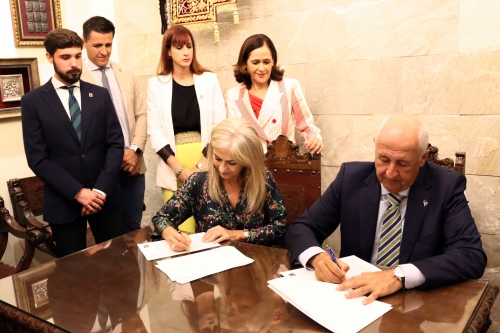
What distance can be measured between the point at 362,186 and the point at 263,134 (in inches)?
Answer: 50.7

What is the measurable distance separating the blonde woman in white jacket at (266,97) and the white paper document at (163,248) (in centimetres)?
125

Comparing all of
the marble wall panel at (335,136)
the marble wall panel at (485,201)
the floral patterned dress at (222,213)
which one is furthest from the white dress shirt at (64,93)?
the marble wall panel at (485,201)

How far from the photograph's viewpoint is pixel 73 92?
9.64 ft

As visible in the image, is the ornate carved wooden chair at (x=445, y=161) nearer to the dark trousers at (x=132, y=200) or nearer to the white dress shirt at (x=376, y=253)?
the white dress shirt at (x=376, y=253)

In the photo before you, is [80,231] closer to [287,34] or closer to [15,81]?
[15,81]

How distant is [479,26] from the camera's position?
128 inches

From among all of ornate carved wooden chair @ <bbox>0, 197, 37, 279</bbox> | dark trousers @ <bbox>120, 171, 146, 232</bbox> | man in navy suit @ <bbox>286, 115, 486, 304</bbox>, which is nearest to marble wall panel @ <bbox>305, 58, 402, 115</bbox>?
dark trousers @ <bbox>120, 171, 146, 232</bbox>

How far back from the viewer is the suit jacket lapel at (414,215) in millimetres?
1990

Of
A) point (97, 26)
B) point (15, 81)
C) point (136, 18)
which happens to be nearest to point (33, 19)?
point (15, 81)

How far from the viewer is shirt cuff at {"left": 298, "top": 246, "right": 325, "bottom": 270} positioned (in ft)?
6.24

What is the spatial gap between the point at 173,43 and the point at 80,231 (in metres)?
1.43

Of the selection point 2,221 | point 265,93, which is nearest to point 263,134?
point 265,93

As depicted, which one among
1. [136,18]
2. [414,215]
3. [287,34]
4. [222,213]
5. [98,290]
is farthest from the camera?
[136,18]

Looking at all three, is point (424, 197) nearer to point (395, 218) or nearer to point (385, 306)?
point (395, 218)
